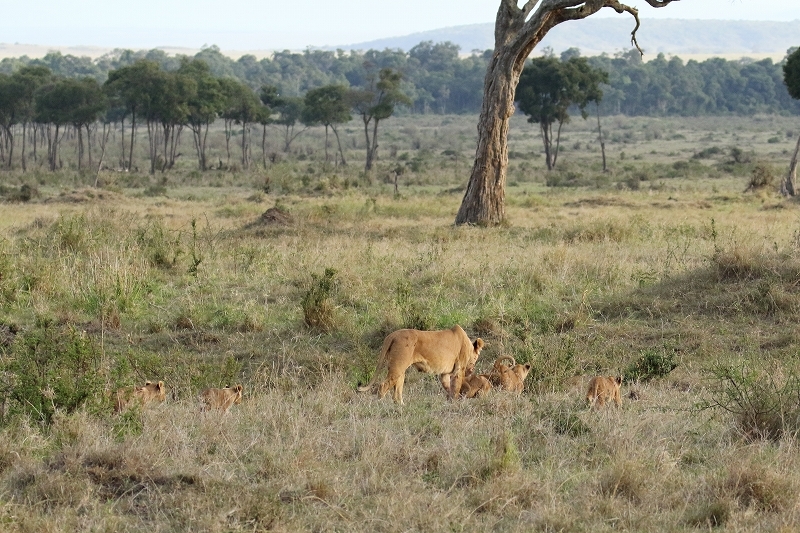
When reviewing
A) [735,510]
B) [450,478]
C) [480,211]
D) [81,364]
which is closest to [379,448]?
[450,478]

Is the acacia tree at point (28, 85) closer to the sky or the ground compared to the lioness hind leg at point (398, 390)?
closer to the sky

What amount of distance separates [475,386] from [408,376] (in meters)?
1.27

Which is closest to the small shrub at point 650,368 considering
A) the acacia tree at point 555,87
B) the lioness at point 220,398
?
the lioness at point 220,398

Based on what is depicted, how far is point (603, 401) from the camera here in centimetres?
639

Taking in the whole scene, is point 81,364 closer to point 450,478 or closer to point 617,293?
point 450,478

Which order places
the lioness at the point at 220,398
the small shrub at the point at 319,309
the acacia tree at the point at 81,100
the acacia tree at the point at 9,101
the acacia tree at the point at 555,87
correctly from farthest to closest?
the acacia tree at the point at 9,101
the acacia tree at the point at 81,100
the acacia tree at the point at 555,87
the small shrub at the point at 319,309
the lioness at the point at 220,398

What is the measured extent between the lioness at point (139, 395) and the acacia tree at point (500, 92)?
12.7 metres

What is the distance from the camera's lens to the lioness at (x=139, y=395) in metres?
6.10

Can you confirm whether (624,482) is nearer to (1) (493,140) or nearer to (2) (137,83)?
(1) (493,140)

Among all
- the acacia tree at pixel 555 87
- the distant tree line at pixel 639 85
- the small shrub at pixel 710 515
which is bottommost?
the small shrub at pixel 710 515

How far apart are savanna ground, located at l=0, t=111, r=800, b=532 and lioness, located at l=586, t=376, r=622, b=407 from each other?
5.4 inches

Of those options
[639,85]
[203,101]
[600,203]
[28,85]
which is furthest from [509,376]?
[639,85]

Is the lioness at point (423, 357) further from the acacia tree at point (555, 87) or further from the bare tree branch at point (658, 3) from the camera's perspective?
the acacia tree at point (555, 87)

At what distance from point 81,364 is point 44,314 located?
11.4ft
